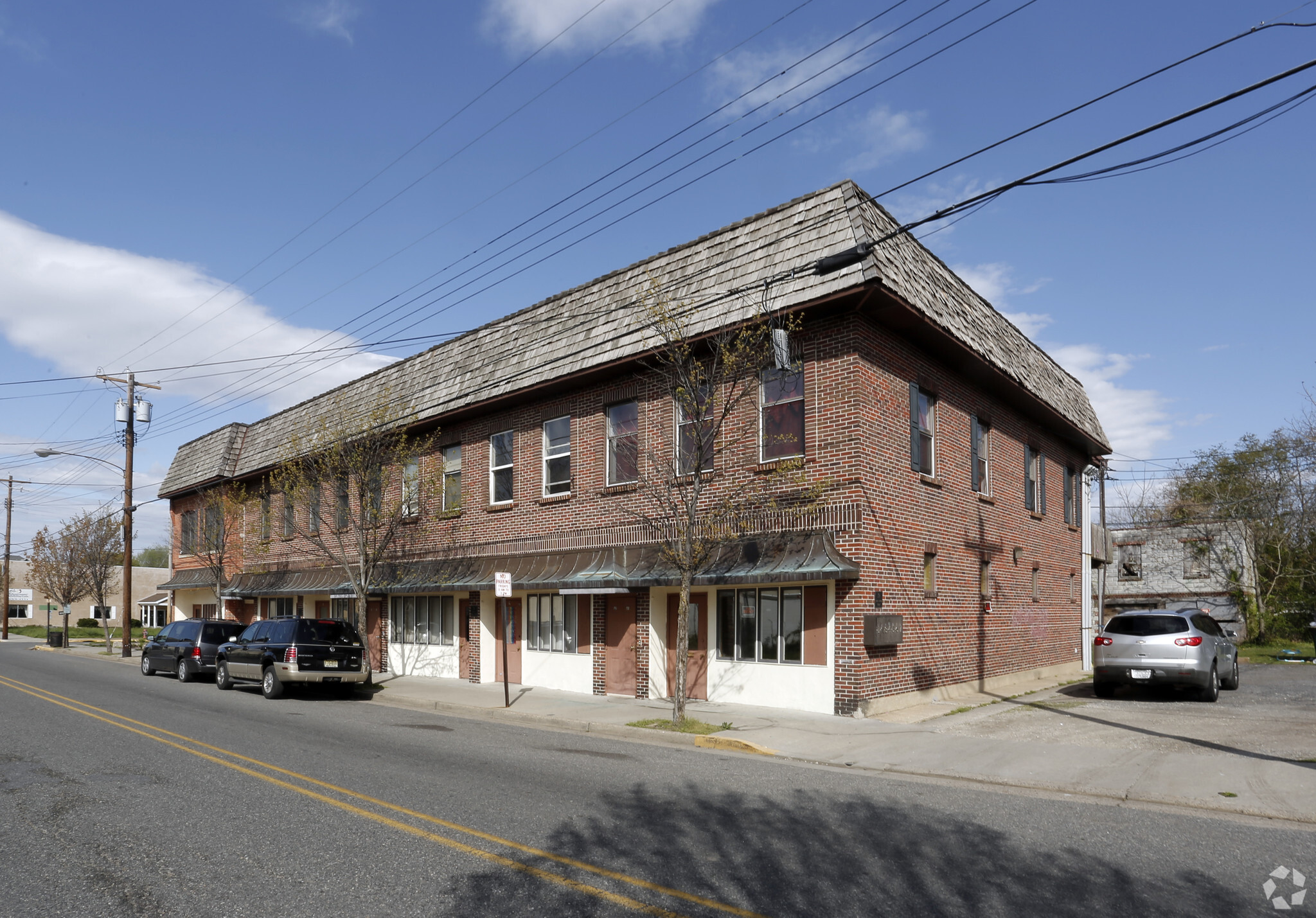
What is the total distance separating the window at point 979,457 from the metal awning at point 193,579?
27.5 metres

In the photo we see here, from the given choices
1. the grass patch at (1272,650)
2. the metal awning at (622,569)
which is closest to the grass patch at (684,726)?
the metal awning at (622,569)

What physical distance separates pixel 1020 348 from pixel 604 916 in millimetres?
20305

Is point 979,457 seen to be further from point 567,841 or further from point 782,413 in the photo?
point 567,841

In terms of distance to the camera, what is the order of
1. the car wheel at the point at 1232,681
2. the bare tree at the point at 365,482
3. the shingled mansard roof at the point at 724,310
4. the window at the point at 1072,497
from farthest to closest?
the window at the point at 1072,497 → the bare tree at the point at 365,482 → the car wheel at the point at 1232,681 → the shingled mansard roof at the point at 724,310

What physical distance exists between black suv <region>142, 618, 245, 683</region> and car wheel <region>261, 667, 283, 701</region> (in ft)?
15.8

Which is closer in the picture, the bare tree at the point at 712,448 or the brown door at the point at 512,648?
the bare tree at the point at 712,448

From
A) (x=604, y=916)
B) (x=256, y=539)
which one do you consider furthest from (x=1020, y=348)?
(x=256, y=539)

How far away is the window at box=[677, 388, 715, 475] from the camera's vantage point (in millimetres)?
14234

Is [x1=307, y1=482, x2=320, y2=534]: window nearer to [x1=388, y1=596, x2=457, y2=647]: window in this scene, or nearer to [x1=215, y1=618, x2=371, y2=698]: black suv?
[x1=388, y1=596, x2=457, y2=647]: window

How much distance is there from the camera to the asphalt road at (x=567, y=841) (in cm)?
566

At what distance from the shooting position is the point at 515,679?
2158cm

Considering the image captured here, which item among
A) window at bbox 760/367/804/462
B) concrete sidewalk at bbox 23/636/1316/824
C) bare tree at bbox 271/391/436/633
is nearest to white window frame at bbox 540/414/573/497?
bare tree at bbox 271/391/436/633

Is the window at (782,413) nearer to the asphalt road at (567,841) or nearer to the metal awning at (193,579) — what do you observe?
the asphalt road at (567,841)

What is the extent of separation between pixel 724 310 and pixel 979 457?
729cm
